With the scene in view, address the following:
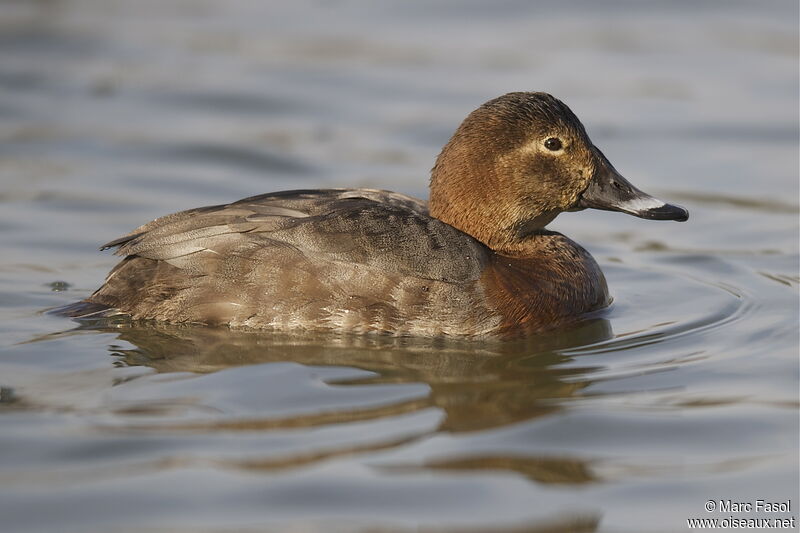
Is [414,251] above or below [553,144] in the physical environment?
below

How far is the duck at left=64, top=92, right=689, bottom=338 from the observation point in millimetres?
6195

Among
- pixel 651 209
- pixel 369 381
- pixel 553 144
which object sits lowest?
pixel 369 381

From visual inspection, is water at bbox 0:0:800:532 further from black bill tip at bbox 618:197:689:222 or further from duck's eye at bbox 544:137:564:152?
duck's eye at bbox 544:137:564:152

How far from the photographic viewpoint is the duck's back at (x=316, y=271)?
20.3 ft

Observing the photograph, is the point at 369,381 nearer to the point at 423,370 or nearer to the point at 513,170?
the point at 423,370

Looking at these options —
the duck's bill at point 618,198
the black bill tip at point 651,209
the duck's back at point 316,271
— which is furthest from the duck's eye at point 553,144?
the duck's back at point 316,271

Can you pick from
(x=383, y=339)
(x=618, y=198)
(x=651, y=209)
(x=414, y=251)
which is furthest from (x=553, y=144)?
(x=383, y=339)

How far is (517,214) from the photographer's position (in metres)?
6.68

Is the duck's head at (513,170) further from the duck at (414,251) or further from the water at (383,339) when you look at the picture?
the water at (383,339)

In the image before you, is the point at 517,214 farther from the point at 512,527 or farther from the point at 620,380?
the point at 512,527

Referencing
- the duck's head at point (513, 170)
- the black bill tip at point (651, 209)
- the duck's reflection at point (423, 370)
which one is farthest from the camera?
the black bill tip at point (651, 209)

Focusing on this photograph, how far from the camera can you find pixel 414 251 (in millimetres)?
6188

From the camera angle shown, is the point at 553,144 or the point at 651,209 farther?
the point at 651,209

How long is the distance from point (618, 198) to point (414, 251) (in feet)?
4.19
